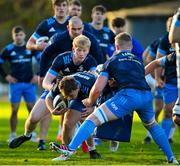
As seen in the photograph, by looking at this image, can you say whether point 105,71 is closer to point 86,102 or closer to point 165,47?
point 86,102

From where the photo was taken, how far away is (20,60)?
19.6 meters

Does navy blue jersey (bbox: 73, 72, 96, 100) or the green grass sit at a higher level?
navy blue jersey (bbox: 73, 72, 96, 100)

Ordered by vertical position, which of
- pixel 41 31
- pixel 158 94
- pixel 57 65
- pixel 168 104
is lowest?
pixel 158 94

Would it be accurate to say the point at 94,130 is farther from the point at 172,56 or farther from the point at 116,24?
the point at 116,24

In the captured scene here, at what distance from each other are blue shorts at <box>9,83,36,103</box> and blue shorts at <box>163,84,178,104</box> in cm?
377

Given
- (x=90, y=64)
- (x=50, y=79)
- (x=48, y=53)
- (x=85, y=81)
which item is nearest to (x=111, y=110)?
(x=85, y=81)

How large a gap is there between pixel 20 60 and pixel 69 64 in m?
5.53

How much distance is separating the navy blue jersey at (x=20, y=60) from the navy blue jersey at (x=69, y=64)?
210 inches

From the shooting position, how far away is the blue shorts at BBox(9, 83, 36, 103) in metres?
19.4

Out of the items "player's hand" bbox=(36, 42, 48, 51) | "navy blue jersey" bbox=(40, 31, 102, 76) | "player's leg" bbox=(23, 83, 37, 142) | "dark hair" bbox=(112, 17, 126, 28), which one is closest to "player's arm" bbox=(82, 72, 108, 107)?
"navy blue jersey" bbox=(40, 31, 102, 76)

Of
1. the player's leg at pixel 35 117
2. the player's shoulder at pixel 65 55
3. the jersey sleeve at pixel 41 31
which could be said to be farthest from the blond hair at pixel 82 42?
the jersey sleeve at pixel 41 31

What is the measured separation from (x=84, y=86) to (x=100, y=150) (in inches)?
95.8

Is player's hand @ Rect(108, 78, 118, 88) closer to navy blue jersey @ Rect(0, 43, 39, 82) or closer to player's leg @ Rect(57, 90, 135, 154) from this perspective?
player's leg @ Rect(57, 90, 135, 154)

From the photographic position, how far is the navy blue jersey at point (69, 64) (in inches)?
556
